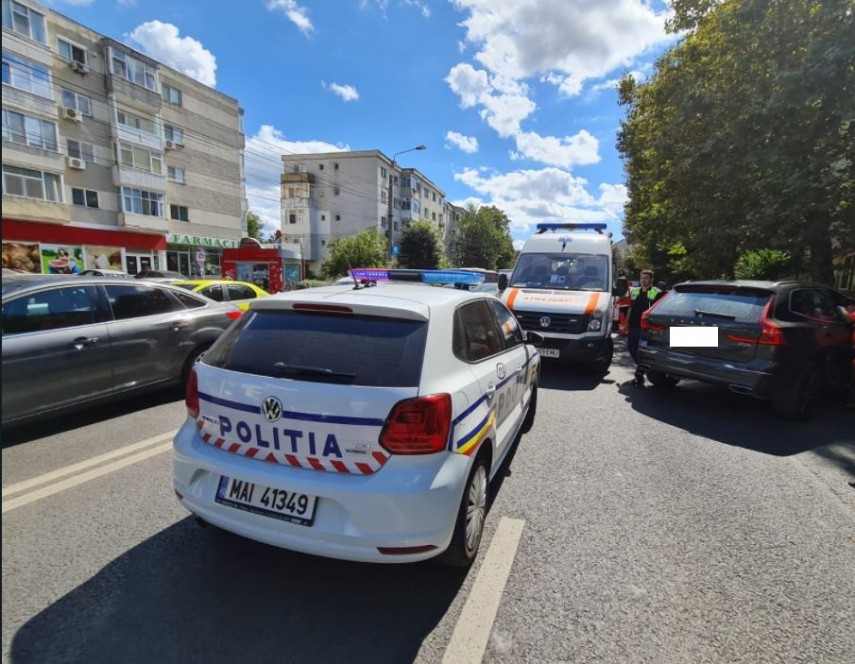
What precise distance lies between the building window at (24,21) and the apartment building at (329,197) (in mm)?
27729

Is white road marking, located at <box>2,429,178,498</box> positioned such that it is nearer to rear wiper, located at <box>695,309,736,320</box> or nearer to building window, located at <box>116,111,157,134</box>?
rear wiper, located at <box>695,309,736,320</box>

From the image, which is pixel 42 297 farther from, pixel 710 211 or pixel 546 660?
pixel 710 211

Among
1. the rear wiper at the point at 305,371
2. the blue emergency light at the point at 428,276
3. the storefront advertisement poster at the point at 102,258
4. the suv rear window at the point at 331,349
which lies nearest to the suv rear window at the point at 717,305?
the blue emergency light at the point at 428,276

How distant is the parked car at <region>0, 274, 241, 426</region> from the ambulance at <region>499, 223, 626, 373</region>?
5.10m

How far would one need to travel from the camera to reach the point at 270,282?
1025 inches

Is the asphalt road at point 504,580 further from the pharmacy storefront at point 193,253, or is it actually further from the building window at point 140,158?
the pharmacy storefront at point 193,253

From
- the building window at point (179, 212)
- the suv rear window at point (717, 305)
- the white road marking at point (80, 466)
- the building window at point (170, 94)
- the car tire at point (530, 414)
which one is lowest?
the white road marking at point (80, 466)

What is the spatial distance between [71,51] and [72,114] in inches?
139

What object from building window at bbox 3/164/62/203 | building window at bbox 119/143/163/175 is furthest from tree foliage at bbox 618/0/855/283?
building window at bbox 119/143/163/175

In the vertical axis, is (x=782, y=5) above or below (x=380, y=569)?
above

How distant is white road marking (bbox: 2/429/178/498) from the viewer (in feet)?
12.9

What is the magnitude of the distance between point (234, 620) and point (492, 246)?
70.5 metres

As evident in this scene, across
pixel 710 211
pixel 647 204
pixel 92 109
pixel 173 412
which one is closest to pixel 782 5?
pixel 710 211

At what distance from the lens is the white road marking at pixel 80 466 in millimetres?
3936
